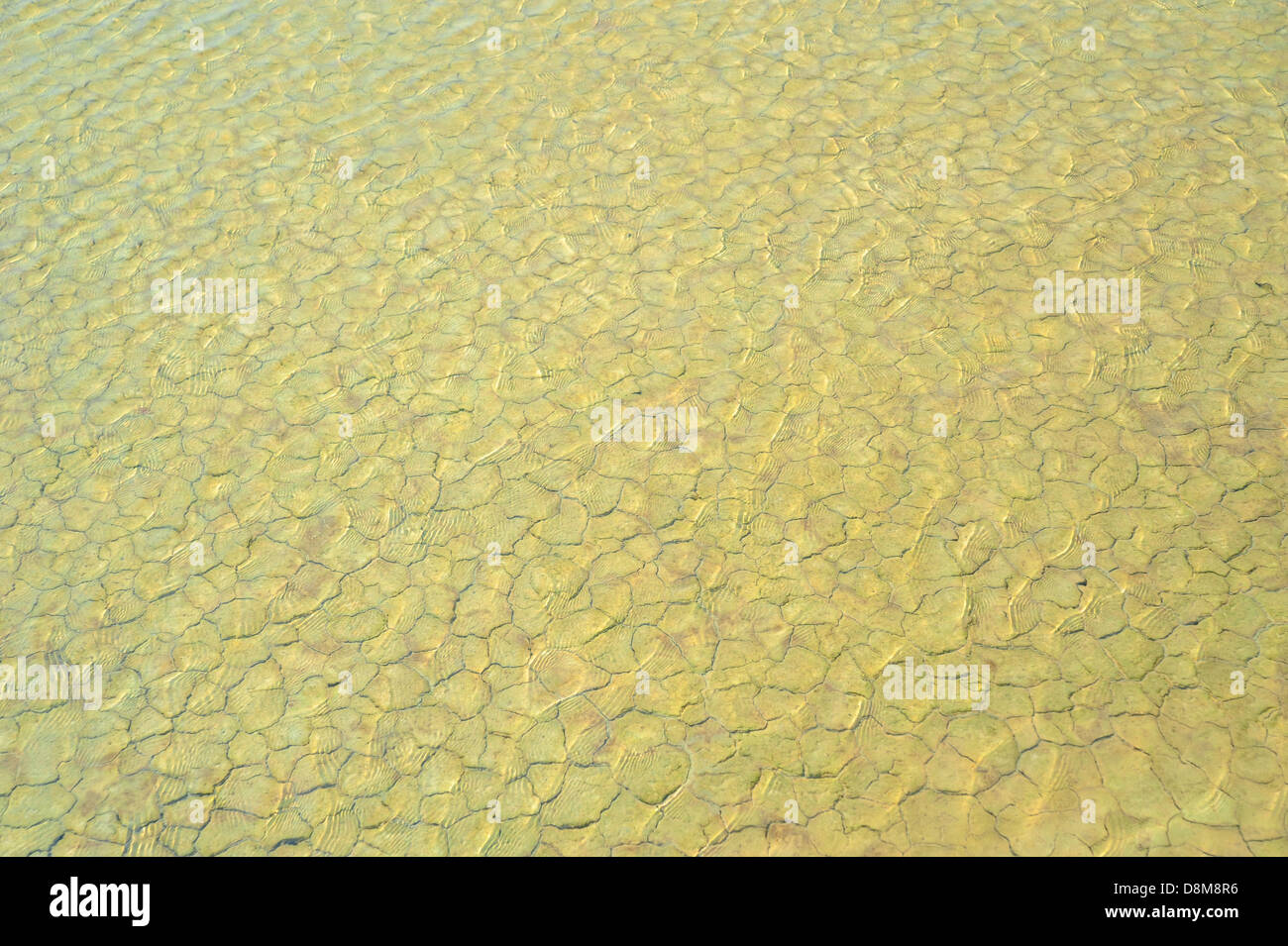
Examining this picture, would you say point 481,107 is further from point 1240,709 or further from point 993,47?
point 1240,709

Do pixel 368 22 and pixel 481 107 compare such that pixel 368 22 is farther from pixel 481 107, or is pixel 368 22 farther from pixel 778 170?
pixel 778 170

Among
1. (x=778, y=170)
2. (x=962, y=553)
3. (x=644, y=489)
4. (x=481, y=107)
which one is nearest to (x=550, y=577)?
(x=644, y=489)

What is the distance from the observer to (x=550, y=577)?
2.94 metres

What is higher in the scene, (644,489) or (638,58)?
(638,58)

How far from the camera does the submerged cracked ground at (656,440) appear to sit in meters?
2.51

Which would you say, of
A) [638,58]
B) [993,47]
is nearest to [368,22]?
[638,58]

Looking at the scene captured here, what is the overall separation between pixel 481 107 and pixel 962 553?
2.93 meters

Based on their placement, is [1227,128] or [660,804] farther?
[1227,128]

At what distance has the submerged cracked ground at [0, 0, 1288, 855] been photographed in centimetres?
251

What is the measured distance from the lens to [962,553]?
9.51 feet

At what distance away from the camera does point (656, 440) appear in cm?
328

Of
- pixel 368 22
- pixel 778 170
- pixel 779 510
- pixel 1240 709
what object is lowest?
pixel 1240 709

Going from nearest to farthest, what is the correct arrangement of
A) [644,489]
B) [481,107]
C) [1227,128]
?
1. [644,489]
2. [1227,128]
3. [481,107]
